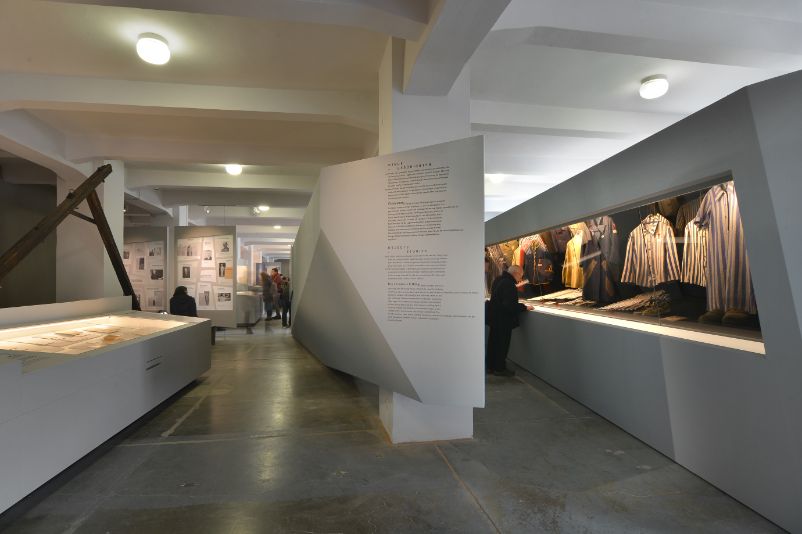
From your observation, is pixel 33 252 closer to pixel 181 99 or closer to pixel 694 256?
pixel 181 99

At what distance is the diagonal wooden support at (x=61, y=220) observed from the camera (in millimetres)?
4199

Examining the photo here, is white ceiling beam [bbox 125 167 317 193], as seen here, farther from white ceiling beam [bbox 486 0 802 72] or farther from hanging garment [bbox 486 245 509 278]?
white ceiling beam [bbox 486 0 802 72]

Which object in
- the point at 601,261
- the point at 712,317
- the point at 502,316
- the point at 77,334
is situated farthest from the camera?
the point at 502,316

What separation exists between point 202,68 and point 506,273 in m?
4.50

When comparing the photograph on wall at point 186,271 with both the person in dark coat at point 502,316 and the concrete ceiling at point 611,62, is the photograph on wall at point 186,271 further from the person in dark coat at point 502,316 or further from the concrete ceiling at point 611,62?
the person in dark coat at point 502,316

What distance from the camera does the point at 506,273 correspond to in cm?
601

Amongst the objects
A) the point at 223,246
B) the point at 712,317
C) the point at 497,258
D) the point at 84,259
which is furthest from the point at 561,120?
the point at 223,246

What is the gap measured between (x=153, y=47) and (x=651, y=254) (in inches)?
193

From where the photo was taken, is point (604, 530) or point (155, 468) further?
point (155, 468)

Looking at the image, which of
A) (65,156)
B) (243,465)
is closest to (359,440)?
(243,465)

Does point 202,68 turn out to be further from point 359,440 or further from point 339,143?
point 359,440

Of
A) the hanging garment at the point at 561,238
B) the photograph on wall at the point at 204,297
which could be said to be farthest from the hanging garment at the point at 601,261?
the photograph on wall at the point at 204,297

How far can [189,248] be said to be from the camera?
1056 centimetres

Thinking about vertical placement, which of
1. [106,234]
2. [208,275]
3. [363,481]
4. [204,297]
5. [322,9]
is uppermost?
[322,9]
